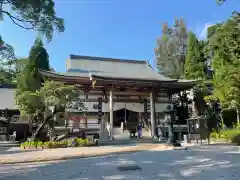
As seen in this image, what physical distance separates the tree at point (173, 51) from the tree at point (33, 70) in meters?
17.8

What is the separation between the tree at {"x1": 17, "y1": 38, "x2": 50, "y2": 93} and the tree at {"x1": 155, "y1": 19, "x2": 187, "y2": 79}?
17.8 meters

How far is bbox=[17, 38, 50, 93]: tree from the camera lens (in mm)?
17703

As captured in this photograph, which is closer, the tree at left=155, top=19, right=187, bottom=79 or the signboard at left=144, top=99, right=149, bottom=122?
the signboard at left=144, top=99, right=149, bottom=122

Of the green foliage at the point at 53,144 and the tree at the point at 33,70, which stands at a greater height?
the tree at the point at 33,70

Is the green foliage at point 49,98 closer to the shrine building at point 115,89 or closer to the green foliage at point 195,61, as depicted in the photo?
the shrine building at point 115,89

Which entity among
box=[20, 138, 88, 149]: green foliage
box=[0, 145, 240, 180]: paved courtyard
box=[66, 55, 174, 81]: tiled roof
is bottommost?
box=[0, 145, 240, 180]: paved courtyard

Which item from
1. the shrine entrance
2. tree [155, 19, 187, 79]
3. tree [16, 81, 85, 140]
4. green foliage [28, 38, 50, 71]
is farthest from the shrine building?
tree [155, 19, 187, 79]

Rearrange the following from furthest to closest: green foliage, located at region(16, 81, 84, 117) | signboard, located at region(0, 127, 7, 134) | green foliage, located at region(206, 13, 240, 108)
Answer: signboard, located at region(0, 127, 7, 134) < green foliage, located at region(16, 81, 84, 117) < green foliage, located at region(206, 13, 240, 108)

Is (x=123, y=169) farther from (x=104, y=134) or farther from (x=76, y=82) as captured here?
(x=76, y=82)

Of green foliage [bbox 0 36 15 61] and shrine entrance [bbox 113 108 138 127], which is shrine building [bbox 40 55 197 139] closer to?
shrine entrance [bbox 113 108 138 127]

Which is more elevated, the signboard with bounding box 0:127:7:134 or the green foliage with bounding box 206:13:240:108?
the green foliage with bounding box 206:13:240:108

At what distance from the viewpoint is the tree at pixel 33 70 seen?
17.7 metres

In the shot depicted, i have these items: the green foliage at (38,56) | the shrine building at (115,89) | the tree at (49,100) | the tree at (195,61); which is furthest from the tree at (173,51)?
the tree at (49,100)

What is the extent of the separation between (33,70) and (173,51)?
21.4 m
